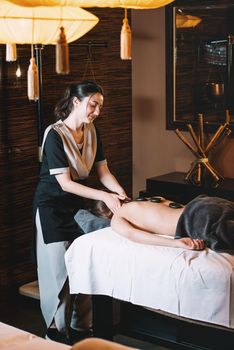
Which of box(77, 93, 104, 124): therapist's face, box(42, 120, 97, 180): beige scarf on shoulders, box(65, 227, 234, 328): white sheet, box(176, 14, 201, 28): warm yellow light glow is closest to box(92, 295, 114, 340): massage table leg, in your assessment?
box(65, 227, 234, 328): white sheet

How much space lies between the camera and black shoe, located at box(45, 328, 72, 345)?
380 cm

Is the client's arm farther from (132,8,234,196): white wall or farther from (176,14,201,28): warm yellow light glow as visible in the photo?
(176,14,201,28): warm yellow light glow

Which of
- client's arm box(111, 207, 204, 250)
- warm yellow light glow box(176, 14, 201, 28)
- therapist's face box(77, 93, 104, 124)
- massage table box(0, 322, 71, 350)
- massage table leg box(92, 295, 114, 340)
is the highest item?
warm yellow light glow box(176, 14, 201, 28)

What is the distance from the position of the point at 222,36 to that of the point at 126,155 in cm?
118

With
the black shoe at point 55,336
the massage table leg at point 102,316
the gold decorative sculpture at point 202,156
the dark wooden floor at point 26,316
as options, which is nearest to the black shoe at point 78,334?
the black shoe at point 55,336

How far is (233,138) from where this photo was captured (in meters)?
4.77

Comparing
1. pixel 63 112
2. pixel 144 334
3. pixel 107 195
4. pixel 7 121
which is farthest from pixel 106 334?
pixel 7 121

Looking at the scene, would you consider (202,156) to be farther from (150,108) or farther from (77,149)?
(77,149)

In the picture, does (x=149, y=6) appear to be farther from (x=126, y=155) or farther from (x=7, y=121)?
(x=126, y=155)

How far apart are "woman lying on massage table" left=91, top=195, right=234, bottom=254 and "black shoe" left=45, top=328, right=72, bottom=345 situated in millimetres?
823

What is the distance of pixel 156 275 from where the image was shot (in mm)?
3053

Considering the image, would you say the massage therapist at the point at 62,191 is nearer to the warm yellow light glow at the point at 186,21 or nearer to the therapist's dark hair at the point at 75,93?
the therapist's dark hair at the point at 75,93

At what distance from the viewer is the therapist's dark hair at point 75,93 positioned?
372 centimetres

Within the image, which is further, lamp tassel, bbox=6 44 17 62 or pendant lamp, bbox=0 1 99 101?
lamp tassel, bbox=6 44 17 62
